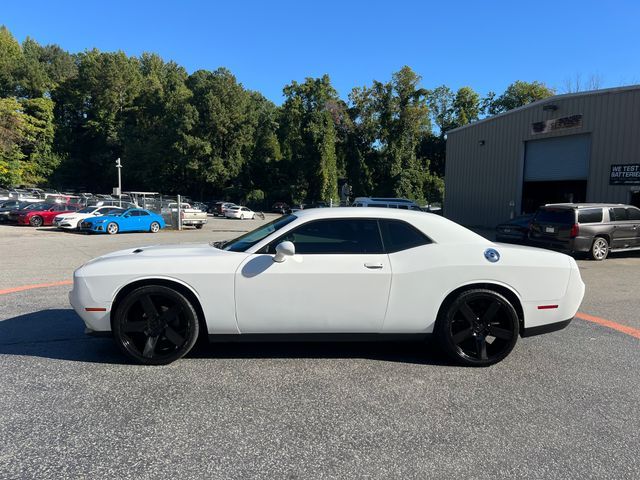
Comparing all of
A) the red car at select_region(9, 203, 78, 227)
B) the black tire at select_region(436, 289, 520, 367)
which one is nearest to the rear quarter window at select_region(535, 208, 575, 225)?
the black tire at select_region(436, 289, 520, 367)

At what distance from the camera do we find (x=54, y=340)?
16.5 ft

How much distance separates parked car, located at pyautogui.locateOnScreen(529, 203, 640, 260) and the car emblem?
982 centimetres

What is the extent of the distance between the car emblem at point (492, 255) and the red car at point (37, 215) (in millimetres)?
27170

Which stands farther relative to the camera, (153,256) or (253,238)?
(253,238)

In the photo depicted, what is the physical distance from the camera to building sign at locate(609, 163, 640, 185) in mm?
18766

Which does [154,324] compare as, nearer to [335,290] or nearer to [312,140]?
[335,290]

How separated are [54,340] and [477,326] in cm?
434

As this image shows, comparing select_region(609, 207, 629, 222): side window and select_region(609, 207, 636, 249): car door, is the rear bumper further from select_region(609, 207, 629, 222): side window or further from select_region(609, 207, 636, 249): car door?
select_region(609, 207, 629, 222): side window

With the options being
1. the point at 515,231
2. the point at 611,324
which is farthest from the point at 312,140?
the point at 611,324

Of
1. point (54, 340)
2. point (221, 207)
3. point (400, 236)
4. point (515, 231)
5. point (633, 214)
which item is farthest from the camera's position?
point (221, 207)

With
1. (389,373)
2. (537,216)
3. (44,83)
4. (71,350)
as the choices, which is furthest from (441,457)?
(44,83)

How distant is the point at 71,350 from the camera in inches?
186

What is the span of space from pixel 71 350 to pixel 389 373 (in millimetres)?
3142

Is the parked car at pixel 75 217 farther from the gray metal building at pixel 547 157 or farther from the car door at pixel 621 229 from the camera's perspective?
the car door at pixel 621 229
